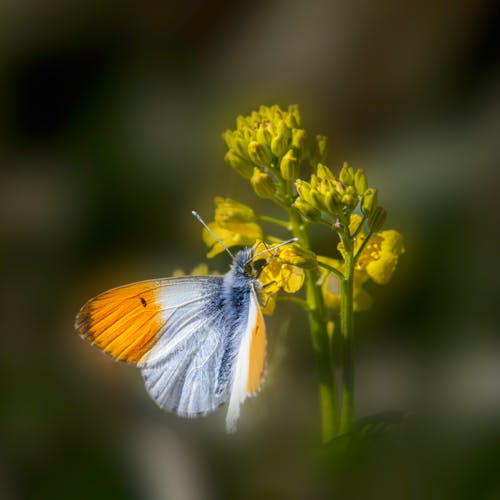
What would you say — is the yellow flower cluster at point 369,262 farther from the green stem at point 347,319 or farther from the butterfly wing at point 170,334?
the butterfly wing at point 170,334

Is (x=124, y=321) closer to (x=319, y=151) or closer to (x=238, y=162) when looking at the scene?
(x=238, y=162)

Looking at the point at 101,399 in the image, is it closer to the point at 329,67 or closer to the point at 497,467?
the point at 497,467

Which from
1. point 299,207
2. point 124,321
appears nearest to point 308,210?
point 299,207

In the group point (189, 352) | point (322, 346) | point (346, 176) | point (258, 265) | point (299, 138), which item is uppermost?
point (299, 138)

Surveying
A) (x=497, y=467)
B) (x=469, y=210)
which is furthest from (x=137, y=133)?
(x=497, y=467)

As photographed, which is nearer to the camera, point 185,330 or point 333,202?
point 333,202
